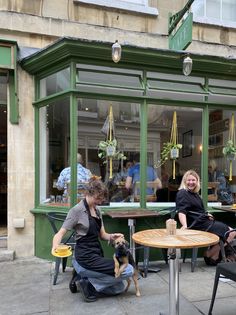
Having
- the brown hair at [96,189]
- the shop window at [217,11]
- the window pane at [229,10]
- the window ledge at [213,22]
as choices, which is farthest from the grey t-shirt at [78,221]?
the window pane at [229,10]

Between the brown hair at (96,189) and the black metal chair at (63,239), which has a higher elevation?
the brown hair at (96,189)

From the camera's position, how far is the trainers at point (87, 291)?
3.62 metres

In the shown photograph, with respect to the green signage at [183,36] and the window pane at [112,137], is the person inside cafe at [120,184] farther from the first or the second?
the green signage at [183,36]

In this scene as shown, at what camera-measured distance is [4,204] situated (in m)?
8.95

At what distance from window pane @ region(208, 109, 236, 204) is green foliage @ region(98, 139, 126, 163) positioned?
5.56 feet

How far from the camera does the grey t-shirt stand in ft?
11.6

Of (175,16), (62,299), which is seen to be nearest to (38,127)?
(62,299)

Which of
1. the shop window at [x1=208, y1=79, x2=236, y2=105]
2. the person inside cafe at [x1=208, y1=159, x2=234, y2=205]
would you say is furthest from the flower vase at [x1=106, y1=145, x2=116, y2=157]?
the shop window at [x1=208, y1=79, x2=236, y2=105]

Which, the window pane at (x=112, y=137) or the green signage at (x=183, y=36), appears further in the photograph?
the window pane at (x=112, y=137)

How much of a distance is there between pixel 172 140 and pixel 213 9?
301 cm

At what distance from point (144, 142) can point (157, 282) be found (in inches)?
91.3

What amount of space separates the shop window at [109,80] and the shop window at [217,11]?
2.35 m

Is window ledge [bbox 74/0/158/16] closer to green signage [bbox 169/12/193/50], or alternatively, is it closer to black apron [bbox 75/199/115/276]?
green signage [bbox 169/12/193/50]

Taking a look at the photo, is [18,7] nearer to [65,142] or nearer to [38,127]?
[38,127]
